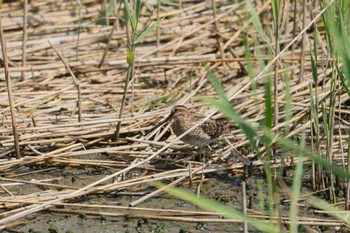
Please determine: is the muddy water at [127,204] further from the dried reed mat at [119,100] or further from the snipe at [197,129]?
the snipe at [197,129]

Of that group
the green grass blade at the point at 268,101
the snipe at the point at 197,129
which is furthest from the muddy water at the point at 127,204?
the green grass blade at the point at 268,101

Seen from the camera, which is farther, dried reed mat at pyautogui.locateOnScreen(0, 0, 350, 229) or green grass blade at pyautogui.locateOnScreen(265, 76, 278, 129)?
dried reed mat at pyautogui.locateOnScreen(0, 0, 350, 229)

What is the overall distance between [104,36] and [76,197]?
9.80ft

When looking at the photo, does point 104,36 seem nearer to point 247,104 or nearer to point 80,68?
point 80,68

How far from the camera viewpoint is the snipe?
20.3 feet

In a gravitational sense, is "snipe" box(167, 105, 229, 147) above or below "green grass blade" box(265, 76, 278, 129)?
above

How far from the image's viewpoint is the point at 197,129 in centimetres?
612

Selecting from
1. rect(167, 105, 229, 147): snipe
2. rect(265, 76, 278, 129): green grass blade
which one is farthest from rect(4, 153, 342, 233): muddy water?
rect(265, 76, 278, 129): green grass blade

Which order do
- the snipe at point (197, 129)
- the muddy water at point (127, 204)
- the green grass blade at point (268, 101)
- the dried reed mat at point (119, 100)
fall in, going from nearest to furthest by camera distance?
the green grass blade at point (268, 101) → the muddy water at point (127, 204) → the dried reed mat at point (119, 100) → the snipe at point (197, 129)

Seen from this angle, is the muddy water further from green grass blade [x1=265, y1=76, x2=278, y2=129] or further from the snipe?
green grass blade [x1=265, y1=76, x2=278, y2=129]

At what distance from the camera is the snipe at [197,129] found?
619 cm

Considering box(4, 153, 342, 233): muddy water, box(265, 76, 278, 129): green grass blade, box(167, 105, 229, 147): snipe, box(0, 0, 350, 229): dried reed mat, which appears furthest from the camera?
box(167, 105, 229, 147): snipe

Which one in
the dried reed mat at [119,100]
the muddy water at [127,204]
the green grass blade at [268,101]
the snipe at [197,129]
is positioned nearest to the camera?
the green grass blade at [268,101]

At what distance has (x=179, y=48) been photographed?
817cm
